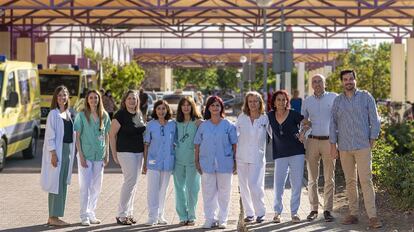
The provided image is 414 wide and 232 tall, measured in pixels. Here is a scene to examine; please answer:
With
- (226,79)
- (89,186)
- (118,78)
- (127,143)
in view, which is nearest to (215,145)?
(127,143)

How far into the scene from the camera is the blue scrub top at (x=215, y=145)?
10.6 metres

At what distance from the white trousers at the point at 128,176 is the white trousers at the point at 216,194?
861mm

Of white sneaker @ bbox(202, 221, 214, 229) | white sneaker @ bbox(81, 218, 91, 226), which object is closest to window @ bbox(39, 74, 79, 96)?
Result: white sneaker @ bbox(81, 218, 91, 226)

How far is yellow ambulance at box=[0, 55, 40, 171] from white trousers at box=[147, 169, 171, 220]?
7.69m

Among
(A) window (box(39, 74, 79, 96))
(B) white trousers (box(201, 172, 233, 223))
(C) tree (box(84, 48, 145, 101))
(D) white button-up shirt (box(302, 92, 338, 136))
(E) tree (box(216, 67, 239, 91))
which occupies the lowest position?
(B) white trousers (box(201, 172, 233, 223))

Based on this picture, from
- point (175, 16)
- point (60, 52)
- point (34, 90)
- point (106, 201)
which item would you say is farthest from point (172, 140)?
point (60, 52)

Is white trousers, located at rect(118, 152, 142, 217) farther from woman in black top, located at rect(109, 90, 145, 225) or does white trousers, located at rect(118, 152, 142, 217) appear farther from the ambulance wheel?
the ambulance wheel

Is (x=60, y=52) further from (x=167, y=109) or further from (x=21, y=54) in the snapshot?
(x=167, y=109)

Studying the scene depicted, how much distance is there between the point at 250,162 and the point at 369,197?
1.51 m

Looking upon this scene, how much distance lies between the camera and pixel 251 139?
35.3 ft

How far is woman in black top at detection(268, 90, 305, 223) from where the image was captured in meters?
11.0

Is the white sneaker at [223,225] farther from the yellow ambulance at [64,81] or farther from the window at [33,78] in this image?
the yellow ambulance at [64,81]

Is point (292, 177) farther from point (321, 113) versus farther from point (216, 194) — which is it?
point (216, 194)

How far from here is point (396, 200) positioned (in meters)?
11.8
